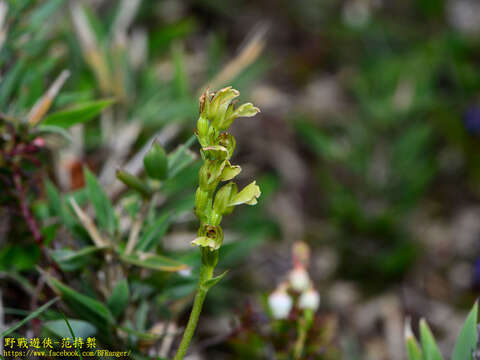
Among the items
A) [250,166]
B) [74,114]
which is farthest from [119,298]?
[250,166]

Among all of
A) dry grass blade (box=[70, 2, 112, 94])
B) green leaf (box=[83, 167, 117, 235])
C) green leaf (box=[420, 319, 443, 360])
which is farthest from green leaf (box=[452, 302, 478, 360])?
dry grass blade (box=[70, 2, 112, 94])

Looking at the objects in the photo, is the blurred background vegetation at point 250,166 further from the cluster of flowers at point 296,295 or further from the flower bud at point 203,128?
the flower bud at point 203,128

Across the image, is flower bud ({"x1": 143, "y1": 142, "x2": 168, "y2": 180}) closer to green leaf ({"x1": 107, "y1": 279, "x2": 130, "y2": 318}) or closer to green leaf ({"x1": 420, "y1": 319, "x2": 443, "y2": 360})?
green leaf ({"x1": 107, "y1": 279, "x2": 130, "y2": 318})

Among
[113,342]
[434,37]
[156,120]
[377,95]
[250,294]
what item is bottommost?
[113,342]

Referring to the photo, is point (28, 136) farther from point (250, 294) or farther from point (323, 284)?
point (323, 284)

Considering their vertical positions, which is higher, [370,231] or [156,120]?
[156,120]

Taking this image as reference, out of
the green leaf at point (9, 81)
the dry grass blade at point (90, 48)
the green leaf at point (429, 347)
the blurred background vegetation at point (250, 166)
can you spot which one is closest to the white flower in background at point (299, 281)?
the blurred background vegetation at point (250, 166)

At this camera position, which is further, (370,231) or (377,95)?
(377,95)

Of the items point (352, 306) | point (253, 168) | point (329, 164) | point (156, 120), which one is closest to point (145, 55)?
point (156, 120)
